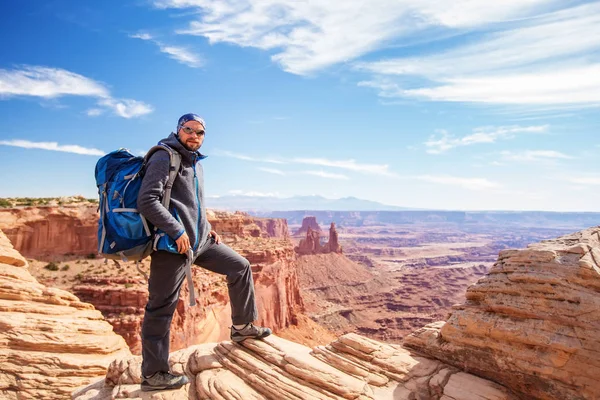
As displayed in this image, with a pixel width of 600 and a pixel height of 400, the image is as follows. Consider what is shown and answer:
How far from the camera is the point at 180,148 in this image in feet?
14.9

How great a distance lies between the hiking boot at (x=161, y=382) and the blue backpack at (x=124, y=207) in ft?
5.21

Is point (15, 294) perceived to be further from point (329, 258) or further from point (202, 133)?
point (329, 258)

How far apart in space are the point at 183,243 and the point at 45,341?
22.0 feet

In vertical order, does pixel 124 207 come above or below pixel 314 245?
above

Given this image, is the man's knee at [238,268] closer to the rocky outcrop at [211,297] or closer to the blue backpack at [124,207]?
the blue backpack at [124,207]

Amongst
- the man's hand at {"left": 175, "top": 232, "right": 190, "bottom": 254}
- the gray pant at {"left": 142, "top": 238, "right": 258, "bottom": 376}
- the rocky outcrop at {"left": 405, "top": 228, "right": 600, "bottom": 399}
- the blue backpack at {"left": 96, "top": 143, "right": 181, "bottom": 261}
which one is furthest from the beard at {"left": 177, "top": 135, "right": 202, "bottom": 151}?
the rocky outcrop at {"left": 405, "top": 228, "right": 600, "bottom": 399}

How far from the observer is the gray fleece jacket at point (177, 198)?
13.4 ft

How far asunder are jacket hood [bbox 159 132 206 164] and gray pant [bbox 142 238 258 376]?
3.78 feet

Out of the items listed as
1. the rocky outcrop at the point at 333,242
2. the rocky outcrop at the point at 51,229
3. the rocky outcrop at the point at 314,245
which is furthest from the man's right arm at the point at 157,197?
the rocky outcrop at the point at 333,242

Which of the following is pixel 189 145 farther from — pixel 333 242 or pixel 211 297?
pixel 333 242

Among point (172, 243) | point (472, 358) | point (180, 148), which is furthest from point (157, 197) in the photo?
point (472, 358)

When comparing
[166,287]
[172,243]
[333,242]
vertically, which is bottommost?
[333,242]

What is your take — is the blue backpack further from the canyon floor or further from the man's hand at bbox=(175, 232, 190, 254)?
the canyon floor

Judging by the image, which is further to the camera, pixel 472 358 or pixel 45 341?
pixel 45 341
